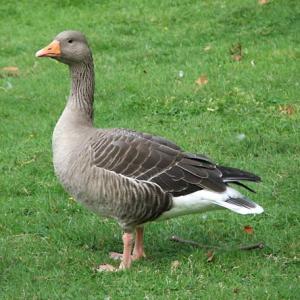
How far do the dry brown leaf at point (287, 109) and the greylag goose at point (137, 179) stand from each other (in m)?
3.81

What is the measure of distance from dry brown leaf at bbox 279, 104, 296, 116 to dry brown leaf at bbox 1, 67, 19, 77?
14.1 feet

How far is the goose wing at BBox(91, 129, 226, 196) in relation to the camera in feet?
20.1

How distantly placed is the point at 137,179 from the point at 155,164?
0.62ft

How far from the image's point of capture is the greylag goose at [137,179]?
6086 millimetres

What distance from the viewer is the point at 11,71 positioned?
1257cm

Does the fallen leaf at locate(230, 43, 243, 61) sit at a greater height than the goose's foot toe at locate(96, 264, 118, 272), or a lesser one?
greater

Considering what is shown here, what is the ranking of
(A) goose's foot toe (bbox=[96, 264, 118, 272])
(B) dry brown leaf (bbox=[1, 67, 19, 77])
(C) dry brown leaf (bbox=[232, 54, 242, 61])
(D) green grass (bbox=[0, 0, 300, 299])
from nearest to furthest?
(D) green grass (bbox=[0, 0, 300, 299]), (A) goose's foot toe (bbox=[96, 264, 118, 272]), (C) dry brown leaf (bbox=[232, 54, 242, 61]), (B) dry brown leaf (bbox=[1, 67, 19, 77])

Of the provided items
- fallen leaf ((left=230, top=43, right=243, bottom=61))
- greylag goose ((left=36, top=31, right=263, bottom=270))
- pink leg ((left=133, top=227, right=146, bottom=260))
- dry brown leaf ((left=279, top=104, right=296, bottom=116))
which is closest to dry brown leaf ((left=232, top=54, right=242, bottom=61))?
fallen leaf ((left=230, top=43, right=243, bottom=61))

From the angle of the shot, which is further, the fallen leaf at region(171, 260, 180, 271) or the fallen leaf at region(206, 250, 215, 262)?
the fallen leaf at region(206, 250, 215, 262)

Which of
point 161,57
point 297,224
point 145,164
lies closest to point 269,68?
point 161,57

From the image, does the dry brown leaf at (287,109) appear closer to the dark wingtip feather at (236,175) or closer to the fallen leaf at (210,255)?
the dark wingtip feather at (236,175)

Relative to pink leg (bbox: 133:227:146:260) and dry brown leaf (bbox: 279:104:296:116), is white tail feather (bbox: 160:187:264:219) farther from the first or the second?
dry brown leaf (bbox: 279:104:296:116)

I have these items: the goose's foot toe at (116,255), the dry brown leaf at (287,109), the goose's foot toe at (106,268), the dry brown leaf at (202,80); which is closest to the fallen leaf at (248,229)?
the goose's foot toe at (116,255)

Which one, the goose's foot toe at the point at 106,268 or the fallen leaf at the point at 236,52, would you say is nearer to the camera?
the goose's foot toe at the point at 106,268
